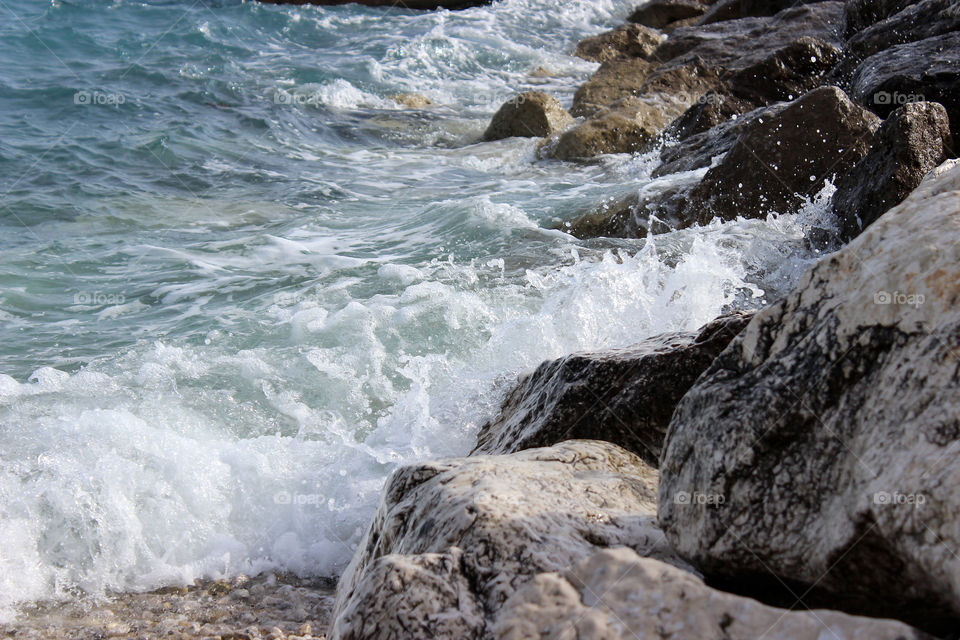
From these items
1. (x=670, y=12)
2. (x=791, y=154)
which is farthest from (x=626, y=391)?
(x=670, y=12)

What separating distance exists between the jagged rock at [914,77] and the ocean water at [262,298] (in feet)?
4.67

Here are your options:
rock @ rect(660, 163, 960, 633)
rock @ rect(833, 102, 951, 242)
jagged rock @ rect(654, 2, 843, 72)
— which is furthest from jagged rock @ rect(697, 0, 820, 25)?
rock @ rect(660, 163, 960, 633)

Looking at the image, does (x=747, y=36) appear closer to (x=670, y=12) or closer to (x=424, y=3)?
(x=670, y=12)

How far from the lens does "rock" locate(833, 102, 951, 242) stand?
201 inches

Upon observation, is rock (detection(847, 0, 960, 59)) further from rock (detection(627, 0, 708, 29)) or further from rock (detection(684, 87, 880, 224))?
rock (detection(627, 0, 708, 29))

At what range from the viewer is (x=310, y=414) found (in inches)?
194

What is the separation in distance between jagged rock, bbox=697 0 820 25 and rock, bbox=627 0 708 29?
265 centimetres

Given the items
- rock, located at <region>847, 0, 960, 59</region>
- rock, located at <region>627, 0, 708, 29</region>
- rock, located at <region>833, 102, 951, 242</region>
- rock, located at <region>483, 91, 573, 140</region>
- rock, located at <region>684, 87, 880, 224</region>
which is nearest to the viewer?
rock, located at <region>833, 102, 951, 242</region>

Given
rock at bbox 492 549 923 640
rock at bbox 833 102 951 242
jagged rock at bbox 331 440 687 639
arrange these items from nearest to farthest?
1. rock at bbox 492 549 923 640
2. jagged rock at bbox 331 440 687 639
3. rock at bbox 833 102 951 242

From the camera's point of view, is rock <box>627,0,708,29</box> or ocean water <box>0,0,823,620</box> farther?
rock <box>627,0,708,29</box>

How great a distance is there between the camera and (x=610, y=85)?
12.5m

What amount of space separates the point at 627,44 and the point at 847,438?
13574 mm

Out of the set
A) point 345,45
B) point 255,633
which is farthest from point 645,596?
point 345,45

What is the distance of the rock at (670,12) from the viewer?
18.0 meters
